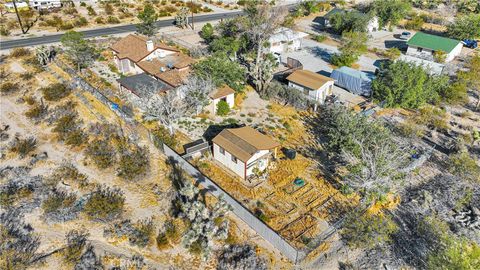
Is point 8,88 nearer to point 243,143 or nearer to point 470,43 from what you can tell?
point 243,143

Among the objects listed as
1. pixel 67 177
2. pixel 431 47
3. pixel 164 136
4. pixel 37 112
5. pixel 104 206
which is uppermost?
pixel 431 47

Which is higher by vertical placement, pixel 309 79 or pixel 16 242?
pixel 309 79

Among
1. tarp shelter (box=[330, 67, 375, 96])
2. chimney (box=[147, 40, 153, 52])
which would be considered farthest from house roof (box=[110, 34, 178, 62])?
tarp shelter (box=[330, 67, 375, 96])

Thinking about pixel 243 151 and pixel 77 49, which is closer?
pixel 243 151

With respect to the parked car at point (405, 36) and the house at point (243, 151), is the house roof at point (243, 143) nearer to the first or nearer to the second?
the house at point (243, 151)

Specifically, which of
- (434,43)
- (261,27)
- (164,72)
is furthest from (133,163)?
(434,43)

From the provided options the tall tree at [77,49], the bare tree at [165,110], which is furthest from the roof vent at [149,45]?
the bare tree at [165,110]

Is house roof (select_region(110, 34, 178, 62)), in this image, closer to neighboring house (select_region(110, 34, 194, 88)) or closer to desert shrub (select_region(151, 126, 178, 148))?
neighboring house (select_region(110, 34, 194, 88))
